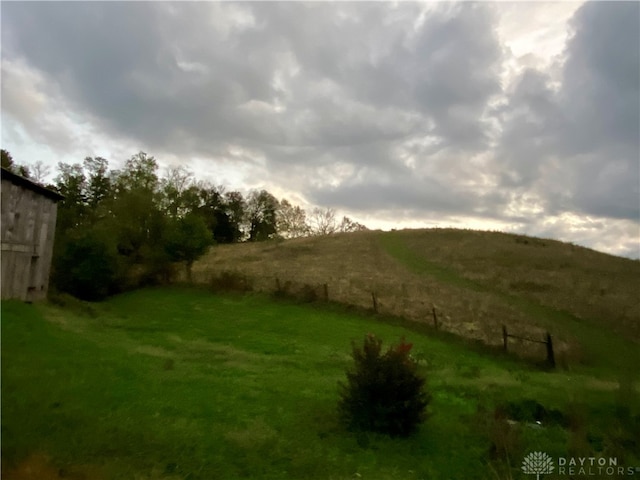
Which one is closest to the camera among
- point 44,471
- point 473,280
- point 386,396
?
point 44,471

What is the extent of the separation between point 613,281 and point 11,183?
43.6 m

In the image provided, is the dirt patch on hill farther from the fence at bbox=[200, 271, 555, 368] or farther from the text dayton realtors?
the fence at bbox=[200, 271, 555, 368]

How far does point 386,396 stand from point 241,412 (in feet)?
10.2

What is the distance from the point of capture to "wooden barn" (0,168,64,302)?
1725 cm

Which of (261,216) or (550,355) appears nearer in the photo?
(550,355)

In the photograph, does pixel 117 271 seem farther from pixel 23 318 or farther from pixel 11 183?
A: pixel 23 318

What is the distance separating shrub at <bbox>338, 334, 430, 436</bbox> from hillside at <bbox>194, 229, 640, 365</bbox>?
12.3m

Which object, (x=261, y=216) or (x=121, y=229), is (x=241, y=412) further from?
(x=261, y=216)

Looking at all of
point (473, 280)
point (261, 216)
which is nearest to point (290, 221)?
point (261, 216)

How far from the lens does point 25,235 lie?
18.9 meters

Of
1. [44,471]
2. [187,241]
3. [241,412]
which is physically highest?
[187,241]

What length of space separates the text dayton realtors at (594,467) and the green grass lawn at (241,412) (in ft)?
1.07

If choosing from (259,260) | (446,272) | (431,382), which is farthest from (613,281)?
(431,382)

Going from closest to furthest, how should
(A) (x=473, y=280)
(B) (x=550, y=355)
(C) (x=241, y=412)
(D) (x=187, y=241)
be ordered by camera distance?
(C) (x=241, y=412) < (B) (x=550, y=355) < (D) (x=187, y=241) < (A) (x=473, y=280)
